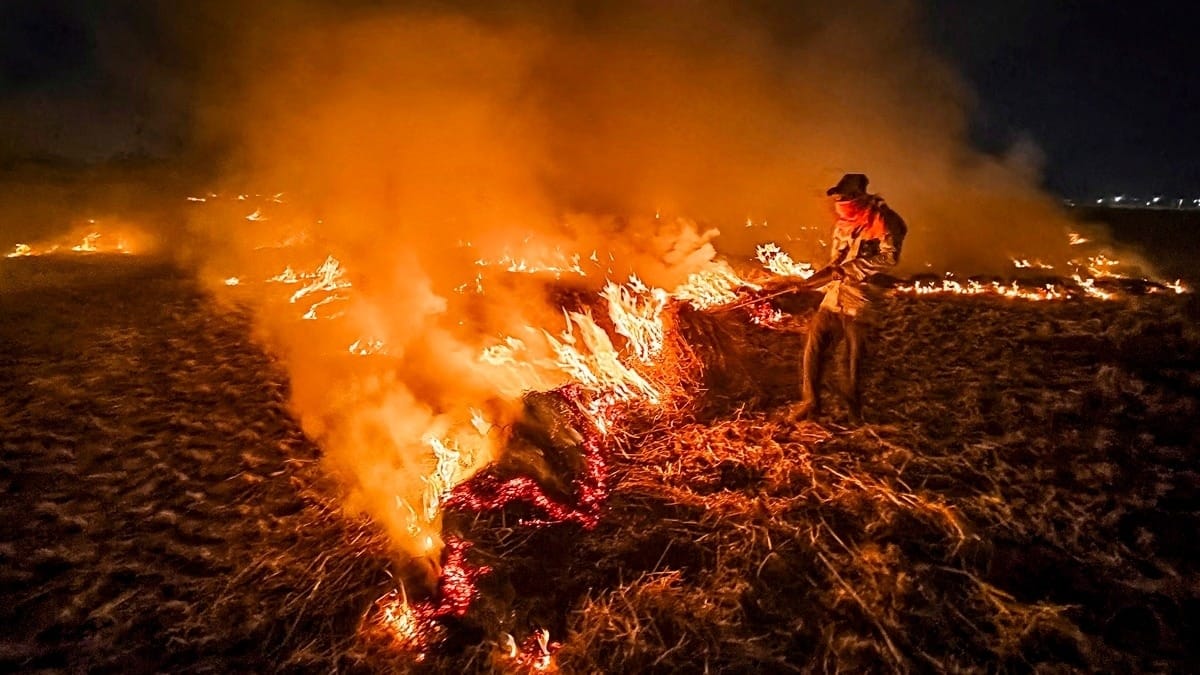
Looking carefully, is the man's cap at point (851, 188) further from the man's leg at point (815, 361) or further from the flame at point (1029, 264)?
the flame at point (1029, 264)

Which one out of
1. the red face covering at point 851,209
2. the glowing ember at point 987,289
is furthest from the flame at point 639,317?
the glowing ember at point 987,289

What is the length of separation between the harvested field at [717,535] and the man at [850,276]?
1.07ft

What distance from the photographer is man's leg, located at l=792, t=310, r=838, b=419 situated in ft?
18.7

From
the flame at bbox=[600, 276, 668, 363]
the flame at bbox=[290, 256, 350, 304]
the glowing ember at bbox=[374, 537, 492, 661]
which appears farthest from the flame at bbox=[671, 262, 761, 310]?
the flame at bbox=[290, 256, 350, 304]

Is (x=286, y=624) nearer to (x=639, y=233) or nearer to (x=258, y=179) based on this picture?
(x=639, y=233)

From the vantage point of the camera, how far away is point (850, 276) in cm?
561

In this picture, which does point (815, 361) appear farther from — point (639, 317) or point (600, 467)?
point (600, 467)

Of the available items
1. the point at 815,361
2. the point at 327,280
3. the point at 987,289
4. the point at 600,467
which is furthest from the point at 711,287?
the point at 327,280

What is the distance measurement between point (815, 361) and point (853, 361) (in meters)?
0.35

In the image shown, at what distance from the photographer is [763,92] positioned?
1669 centimetres

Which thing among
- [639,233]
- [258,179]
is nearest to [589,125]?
[639,233]

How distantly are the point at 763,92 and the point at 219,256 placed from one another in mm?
14273

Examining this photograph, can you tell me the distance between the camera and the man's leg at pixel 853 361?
5723 mm

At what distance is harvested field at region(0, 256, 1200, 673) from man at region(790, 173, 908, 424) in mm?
327
